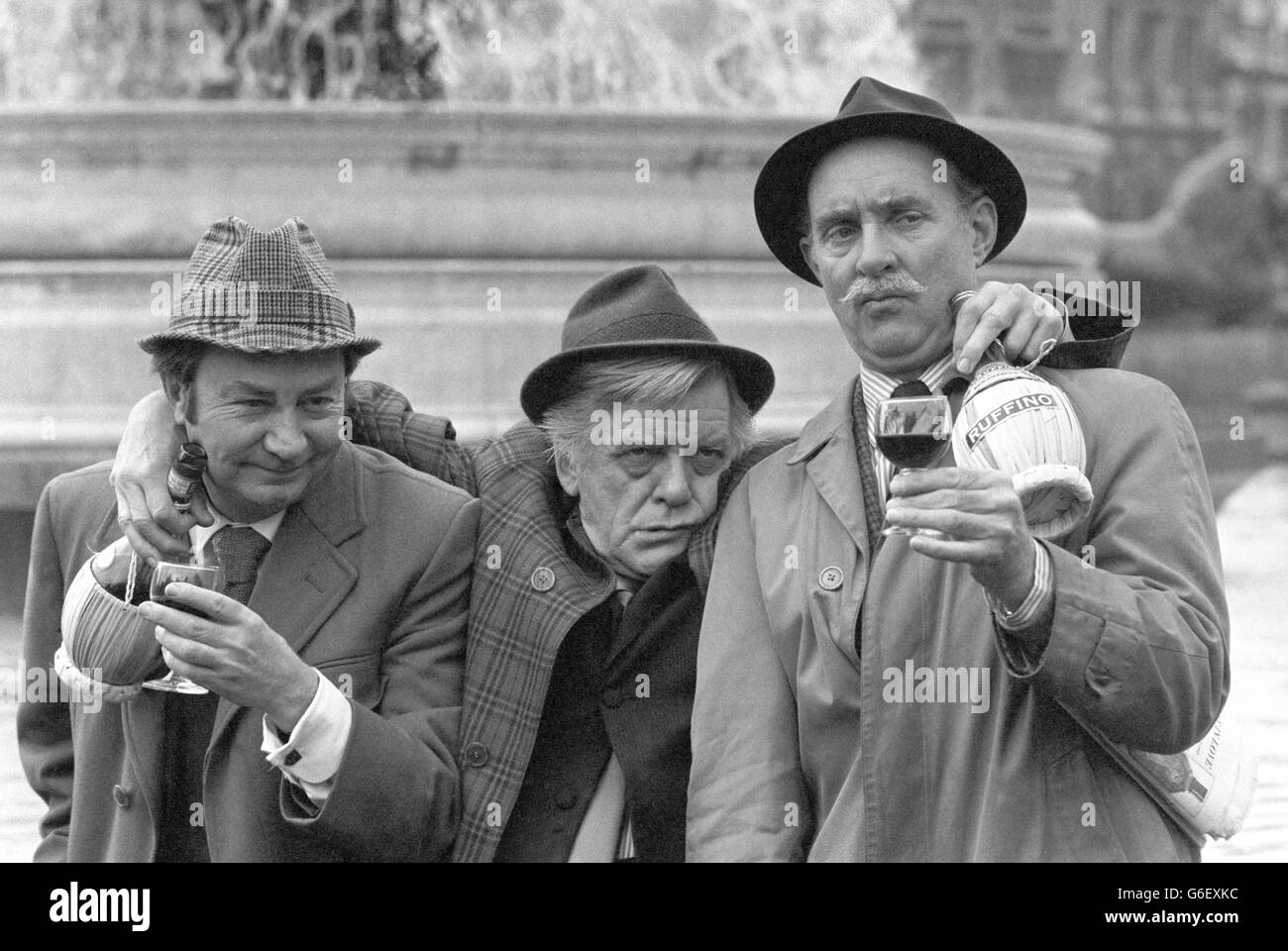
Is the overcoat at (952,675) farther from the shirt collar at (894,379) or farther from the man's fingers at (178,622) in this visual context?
the man's fingers at (178,622)

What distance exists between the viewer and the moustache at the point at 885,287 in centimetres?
342

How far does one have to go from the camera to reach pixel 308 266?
12.1 ft

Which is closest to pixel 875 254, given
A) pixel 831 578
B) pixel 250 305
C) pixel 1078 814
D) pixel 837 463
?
pixel 837 463

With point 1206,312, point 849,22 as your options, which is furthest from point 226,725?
point 1206,312

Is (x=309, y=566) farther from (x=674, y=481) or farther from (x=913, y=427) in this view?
(x=913, y=427)

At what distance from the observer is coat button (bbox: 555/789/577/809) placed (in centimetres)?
370

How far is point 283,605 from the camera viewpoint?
3643 millimetres

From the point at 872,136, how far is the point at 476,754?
4.06ft

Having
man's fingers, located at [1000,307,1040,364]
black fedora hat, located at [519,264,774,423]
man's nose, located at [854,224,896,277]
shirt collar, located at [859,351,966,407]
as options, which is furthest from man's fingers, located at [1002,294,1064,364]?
black fedora hat, located at [519,264,774,423]

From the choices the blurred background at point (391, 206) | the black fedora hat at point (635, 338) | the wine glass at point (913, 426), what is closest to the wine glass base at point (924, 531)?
the wine glass at point (913, 426)

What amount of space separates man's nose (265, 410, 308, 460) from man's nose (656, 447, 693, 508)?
2.07ft

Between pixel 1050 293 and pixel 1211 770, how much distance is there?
927 millimetres

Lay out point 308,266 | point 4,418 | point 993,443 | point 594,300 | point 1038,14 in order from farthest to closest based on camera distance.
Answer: point 1038,14
point 4,418
point 594,300
point 308,266
point 993,443
